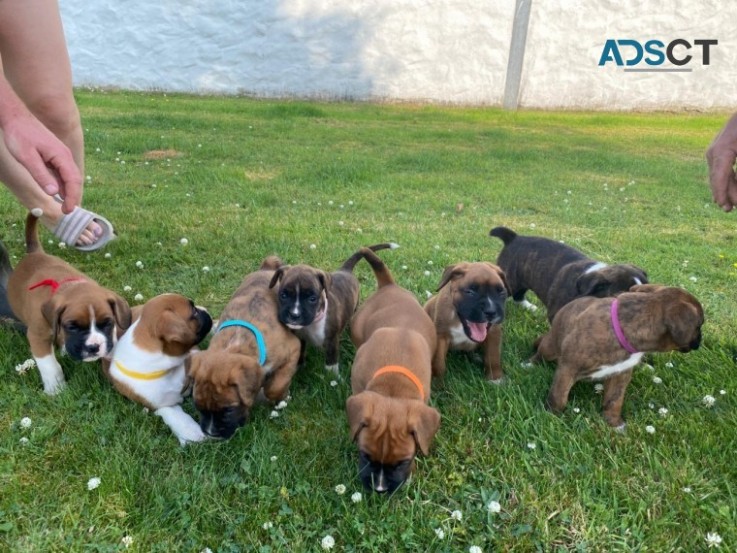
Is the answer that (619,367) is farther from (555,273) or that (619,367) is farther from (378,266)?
(378,266)

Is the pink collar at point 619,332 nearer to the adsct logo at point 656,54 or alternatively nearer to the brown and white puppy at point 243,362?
the brown and white puppy at point 243,362

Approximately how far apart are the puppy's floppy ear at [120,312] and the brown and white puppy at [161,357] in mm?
78

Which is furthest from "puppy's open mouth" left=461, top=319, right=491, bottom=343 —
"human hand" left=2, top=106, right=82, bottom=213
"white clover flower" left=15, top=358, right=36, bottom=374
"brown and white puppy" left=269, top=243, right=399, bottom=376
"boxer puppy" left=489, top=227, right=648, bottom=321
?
"white clover flower" left=15, top=358, right=36, bottom=374

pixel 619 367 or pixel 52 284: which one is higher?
pixel 52 284

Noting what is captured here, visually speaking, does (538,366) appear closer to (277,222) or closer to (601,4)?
(277,222)

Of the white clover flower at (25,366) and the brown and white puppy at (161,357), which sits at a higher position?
the brown and white puppy at (161,357)

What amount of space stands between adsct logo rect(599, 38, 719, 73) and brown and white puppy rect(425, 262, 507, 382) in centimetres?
1706

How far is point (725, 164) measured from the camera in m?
3.56

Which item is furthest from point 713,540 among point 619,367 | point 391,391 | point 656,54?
point 656,54

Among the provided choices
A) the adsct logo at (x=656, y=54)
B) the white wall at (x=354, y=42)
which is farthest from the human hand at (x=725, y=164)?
the adsct logo at (x=656, y=54)

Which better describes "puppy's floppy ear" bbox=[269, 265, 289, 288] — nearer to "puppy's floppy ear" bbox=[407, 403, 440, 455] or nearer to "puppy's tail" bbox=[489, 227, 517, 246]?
"puppy's floppy ear" bbox=[407, 403, 440, 455]

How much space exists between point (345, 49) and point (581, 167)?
9.42 meters

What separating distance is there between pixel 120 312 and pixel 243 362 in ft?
3.47

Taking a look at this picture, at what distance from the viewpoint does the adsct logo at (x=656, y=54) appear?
18250 millimetres
